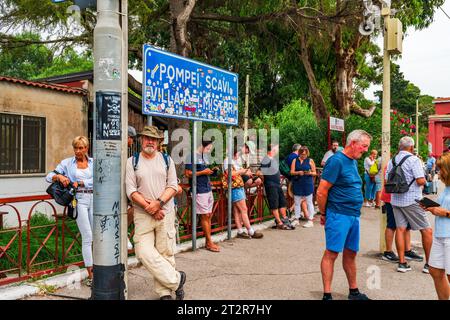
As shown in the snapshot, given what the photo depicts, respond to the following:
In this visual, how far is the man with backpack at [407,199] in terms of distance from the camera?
5.96 metres

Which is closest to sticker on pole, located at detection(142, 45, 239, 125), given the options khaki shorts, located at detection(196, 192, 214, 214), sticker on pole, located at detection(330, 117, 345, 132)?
khaki shorts, located at detection(196, 192, 214, 214)

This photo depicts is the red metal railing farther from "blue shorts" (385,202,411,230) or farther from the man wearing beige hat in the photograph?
"blue shorts" (385,202,411,230)

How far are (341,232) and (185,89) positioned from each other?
309 centimetres

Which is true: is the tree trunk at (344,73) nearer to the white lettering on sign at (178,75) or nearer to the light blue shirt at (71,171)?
the white lettering on sign at (178,75)

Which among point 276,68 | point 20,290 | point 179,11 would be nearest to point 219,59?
point 276,68

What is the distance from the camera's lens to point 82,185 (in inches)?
198

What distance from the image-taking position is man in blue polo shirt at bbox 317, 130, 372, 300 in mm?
4574

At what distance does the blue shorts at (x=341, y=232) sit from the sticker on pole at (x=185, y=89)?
102 inches

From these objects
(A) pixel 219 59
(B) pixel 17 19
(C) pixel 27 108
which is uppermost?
(A) pixel 219 59

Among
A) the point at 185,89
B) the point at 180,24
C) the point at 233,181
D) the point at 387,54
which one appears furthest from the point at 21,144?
the point at 387,54

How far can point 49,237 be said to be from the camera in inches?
220

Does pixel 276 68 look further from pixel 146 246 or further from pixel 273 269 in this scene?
pixel 146 246

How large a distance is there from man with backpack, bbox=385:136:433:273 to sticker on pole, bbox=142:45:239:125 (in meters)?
2.84
